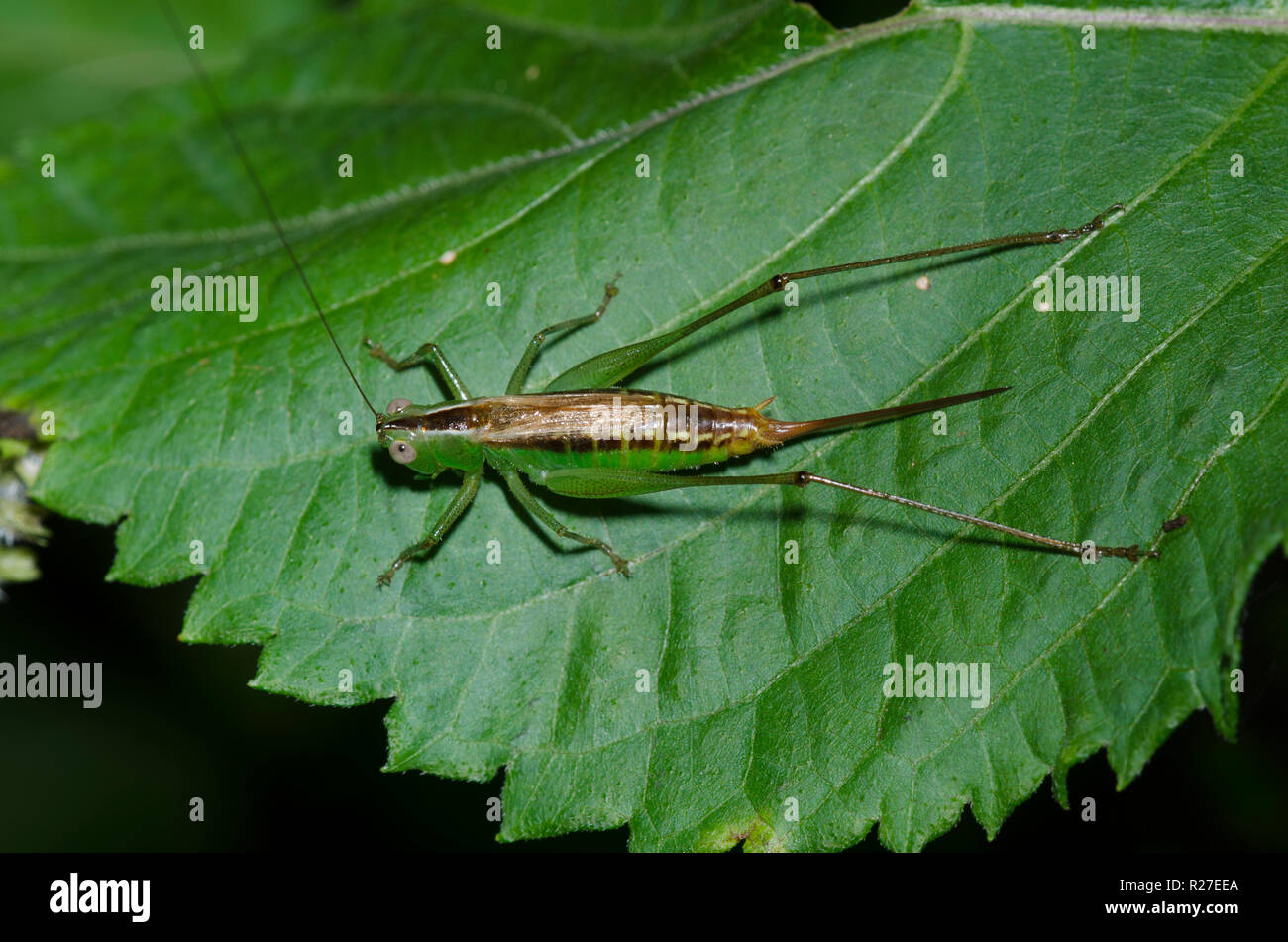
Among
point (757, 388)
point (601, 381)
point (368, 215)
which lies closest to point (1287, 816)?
point (757, 388)

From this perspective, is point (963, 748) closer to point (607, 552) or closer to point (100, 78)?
point (607, 552)

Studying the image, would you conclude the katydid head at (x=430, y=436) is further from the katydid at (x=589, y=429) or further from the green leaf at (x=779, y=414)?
the green leaf at (x=779, y=414)

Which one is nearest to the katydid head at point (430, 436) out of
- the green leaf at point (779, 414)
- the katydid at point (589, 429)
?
the katydid at point (589, 429)

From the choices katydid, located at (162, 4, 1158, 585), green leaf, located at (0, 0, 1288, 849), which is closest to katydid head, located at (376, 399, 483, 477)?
katydid, located at (162, 4, 1158, 585)

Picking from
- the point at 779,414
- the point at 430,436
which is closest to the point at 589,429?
the point at 430,436

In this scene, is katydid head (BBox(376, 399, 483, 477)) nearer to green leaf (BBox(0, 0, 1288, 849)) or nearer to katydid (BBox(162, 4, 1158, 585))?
katydid (BBox(162, 4, 1158, 585))

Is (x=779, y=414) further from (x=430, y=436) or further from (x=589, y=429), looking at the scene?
(x=430, y=436)
